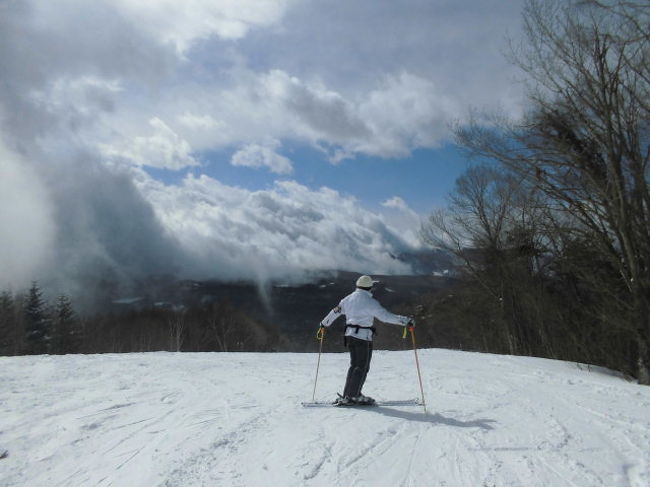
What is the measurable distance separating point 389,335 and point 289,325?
65.4 metres

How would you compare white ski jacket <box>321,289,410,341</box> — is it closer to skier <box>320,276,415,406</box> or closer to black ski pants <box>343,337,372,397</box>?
skier <box>320,276,415,406</box>

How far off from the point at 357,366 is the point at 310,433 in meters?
1.72

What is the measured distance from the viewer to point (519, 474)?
4332 millimetres

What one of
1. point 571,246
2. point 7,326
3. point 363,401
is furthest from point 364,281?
point 7,326

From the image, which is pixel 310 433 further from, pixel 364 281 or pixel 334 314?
pixel 364 281

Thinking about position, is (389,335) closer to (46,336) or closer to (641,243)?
(46,336)

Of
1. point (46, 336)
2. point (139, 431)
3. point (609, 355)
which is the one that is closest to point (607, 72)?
point (609, 355)

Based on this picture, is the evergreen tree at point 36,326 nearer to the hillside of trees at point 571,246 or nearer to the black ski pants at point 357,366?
the hillside of trees at point 571,246

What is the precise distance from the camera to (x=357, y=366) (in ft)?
23.2

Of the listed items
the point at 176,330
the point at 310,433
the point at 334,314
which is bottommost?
the point at 176,330

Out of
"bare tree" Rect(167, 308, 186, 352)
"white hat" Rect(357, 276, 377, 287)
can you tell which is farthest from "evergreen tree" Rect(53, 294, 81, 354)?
"white hat" Rect(357, 276, 377, 287)

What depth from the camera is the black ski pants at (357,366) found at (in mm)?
7004

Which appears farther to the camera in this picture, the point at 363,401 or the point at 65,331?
the point at 65,331

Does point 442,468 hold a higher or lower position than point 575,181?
lower
